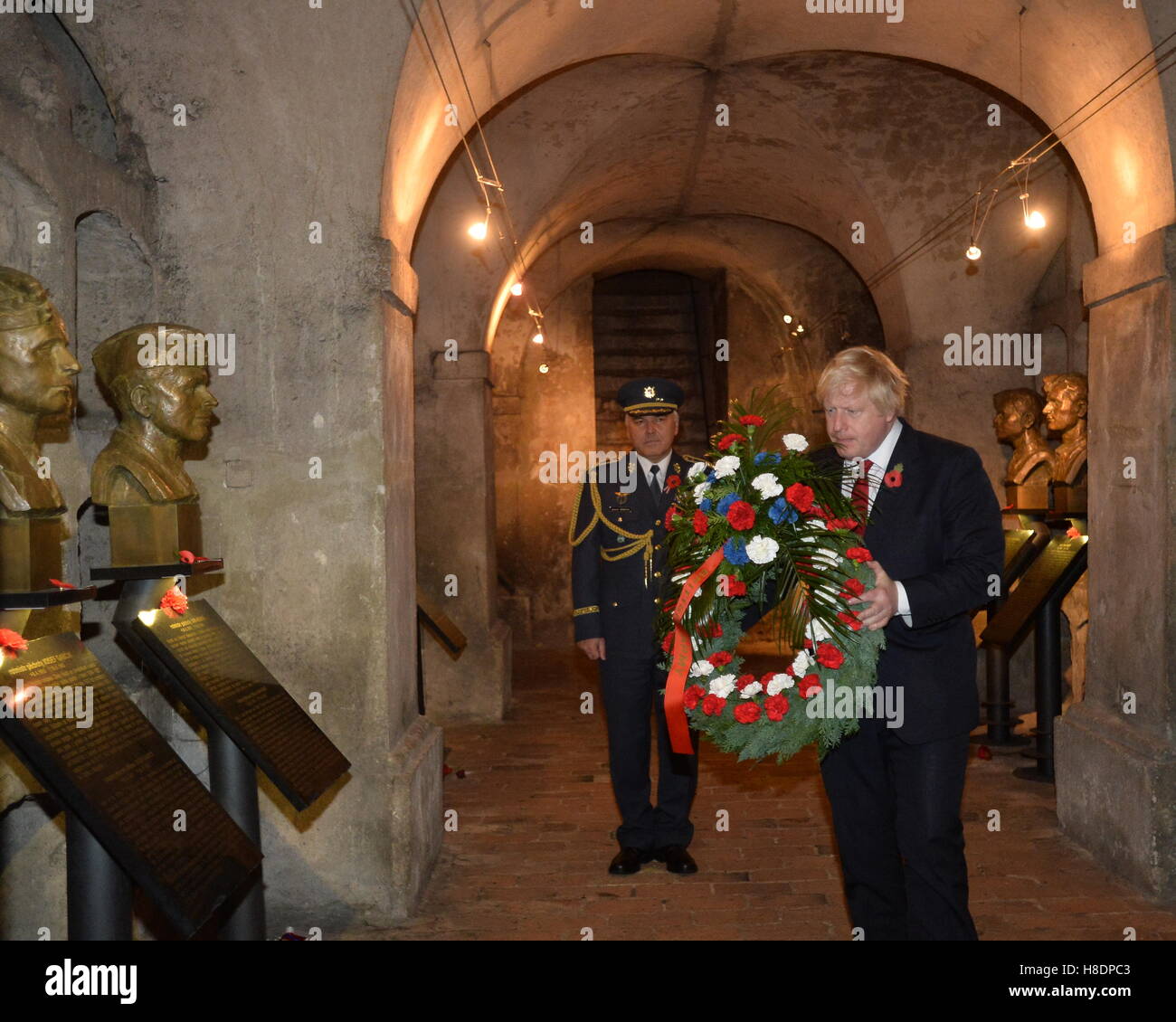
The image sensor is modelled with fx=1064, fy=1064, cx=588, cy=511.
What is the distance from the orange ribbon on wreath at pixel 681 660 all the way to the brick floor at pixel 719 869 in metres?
1.34

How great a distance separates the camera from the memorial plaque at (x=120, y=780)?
2230 mm

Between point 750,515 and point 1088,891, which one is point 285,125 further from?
point 1088,891

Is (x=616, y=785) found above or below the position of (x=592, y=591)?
below

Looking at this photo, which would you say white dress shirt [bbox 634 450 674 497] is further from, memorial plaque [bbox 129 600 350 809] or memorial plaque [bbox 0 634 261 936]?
memorial plaque [bbox 0 634 261 936]

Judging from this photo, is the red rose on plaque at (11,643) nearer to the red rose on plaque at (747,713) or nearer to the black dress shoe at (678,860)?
the red rose on plaque at (747,713)

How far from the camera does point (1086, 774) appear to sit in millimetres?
5023

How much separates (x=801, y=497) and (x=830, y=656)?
0.42 meters

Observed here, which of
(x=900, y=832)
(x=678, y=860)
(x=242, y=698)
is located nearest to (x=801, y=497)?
(x=900, y=832)

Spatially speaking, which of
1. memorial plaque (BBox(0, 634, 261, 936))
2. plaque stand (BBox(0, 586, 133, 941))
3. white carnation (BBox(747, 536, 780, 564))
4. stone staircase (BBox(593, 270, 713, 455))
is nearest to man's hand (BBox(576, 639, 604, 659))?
white carnation (BBox(747, 536, 780, 564))

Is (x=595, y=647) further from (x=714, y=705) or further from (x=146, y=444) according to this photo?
(x=146, y=444)

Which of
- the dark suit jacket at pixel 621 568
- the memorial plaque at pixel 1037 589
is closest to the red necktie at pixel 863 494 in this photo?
the dark suit jacket at pixel 621 568

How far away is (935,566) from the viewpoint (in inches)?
118

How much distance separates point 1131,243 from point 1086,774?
246cm

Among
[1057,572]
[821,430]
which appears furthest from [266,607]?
[821,430]
